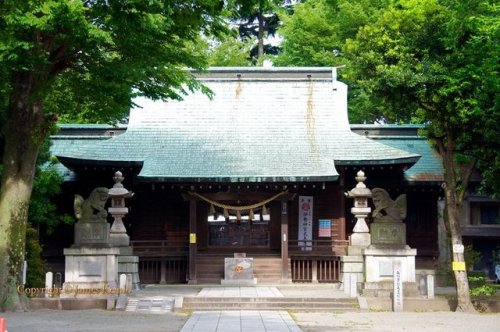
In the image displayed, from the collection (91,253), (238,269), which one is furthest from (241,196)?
(91,253)

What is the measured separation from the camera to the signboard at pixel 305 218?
88.4 ft

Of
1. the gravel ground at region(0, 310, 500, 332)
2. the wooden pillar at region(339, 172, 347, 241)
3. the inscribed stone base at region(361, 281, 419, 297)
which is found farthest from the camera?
the wooden pillar at region(339, 172, 347, 241)

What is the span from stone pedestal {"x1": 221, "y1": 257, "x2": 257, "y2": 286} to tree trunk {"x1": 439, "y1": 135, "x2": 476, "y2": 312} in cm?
811

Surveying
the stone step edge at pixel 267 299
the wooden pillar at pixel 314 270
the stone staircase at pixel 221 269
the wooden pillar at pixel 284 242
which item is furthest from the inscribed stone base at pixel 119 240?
the wooden pillar at pixel 314 270

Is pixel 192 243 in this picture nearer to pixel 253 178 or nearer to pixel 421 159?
pixel 253 178

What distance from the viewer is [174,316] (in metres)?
17.8

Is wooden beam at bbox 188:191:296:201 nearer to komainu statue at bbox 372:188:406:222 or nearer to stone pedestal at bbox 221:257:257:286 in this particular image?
stone pedestal at bbox 221:257:257:286

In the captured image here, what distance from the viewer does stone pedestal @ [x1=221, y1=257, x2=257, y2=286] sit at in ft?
82.4

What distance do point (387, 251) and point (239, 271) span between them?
19.3 feet

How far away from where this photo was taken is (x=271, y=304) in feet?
64.7

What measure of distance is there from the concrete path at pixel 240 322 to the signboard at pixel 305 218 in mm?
8329

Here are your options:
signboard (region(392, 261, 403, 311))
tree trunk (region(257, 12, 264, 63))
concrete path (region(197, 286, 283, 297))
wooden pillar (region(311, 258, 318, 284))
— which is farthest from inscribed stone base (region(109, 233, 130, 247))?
tree trunk (region(257, 12, 264, 63))

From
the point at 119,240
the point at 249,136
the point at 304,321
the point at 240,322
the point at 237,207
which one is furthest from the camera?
the point at 249,136

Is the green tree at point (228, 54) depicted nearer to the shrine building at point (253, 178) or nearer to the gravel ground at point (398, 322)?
the shrine building at point (253, 178)
